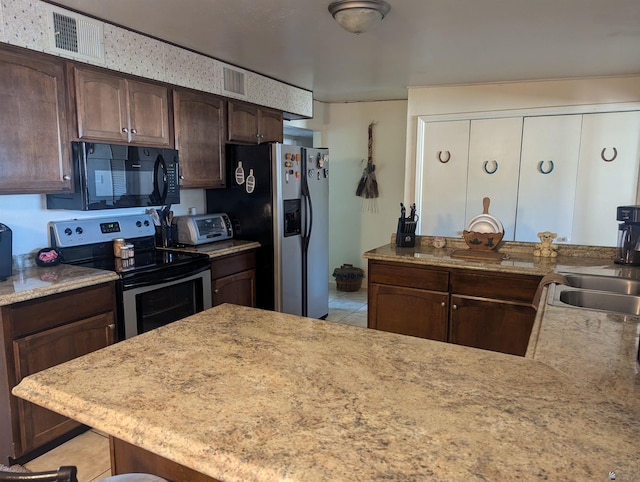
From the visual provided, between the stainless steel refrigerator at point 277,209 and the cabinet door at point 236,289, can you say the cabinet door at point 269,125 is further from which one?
the cabinet door at point 236,289

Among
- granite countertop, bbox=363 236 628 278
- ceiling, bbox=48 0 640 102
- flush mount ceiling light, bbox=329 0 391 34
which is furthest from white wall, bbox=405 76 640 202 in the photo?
flush mount ceiling light, bbox=329 0 391 34

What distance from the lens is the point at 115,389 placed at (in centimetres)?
101

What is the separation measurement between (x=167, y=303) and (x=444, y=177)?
9.62 feet

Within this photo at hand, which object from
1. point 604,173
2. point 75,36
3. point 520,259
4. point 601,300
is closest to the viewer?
point 601,300

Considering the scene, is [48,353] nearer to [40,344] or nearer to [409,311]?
[40,344]

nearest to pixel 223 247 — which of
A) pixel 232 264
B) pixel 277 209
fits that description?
pixel 232 264

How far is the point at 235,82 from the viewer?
3613mm

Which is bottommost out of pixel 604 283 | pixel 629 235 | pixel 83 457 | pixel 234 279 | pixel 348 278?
pixel 83 457

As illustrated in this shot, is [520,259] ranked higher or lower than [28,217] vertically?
lower

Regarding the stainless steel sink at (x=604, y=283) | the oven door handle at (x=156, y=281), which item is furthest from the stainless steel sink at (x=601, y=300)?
the oven door handle at (x=156, y=281)

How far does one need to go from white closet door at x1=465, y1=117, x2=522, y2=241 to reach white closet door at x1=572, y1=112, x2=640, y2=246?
0.53 metres

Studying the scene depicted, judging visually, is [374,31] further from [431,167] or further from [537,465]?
[537,465]

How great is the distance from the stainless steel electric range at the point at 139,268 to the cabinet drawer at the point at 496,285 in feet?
5.51

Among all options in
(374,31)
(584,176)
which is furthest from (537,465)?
(584,176)
